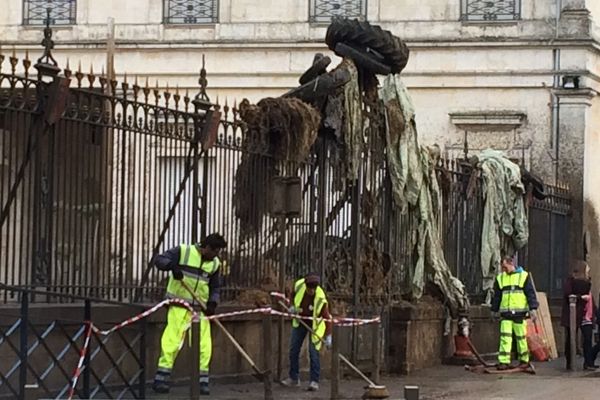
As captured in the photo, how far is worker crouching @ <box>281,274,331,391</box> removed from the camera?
1709 centimetres

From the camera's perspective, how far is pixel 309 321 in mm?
17234

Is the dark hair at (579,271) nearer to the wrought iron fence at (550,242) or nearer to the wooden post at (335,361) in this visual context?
the wrought iron fence at (550,242)

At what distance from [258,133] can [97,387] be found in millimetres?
4732

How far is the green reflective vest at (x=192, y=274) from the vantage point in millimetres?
15383

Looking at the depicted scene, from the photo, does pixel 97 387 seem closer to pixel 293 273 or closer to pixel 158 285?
pixel 158 285

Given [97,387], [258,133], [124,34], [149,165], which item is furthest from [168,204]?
[124,34]

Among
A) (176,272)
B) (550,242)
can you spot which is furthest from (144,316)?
(550,242)

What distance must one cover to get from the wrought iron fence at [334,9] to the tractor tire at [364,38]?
387 inches

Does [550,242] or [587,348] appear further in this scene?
[550,242]

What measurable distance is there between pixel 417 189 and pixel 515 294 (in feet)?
6.44

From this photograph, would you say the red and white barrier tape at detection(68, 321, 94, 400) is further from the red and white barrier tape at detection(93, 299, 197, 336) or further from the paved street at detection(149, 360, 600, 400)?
the paved street at detection(149, 360, 600, 400)

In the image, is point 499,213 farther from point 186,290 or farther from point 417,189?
point 186,290

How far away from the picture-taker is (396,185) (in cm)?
2067

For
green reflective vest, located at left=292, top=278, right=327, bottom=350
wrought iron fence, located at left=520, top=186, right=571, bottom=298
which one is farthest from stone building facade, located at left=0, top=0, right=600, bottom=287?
green reflective vest, located at left=292, top=278, right=327, bottom=350
